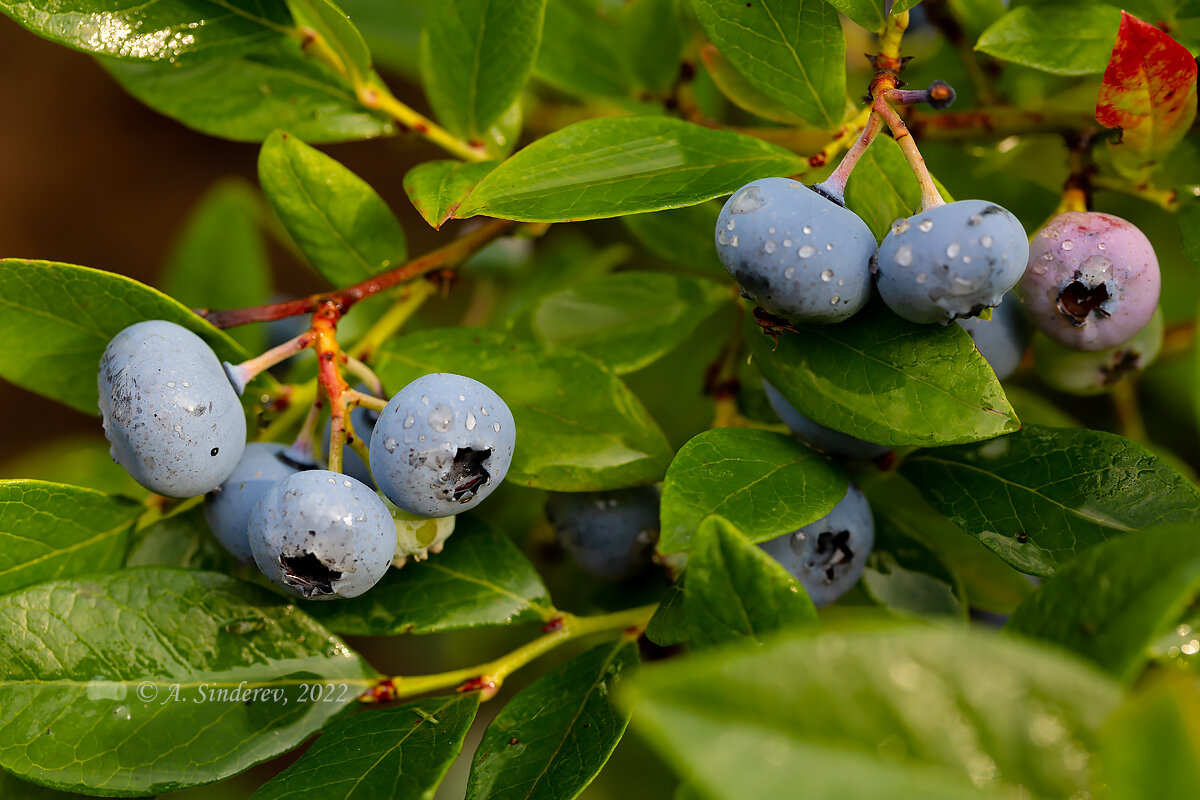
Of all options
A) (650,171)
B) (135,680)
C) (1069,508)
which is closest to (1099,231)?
(1069,508)

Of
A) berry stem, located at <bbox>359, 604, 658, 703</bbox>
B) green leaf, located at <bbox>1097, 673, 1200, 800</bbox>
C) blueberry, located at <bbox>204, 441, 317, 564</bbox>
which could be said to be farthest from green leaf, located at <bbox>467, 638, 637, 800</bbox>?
green leaf, located at <bbox>1097, 673, 1200, 800</bbox>

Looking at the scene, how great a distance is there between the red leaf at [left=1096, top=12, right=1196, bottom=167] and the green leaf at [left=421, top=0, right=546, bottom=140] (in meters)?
0.53

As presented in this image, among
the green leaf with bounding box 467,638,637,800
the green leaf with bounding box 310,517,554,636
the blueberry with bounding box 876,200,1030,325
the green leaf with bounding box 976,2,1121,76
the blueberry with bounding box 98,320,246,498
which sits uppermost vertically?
the green leaf with bounding box 976,2,1121,76

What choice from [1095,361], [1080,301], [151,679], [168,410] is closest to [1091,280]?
[1080,301]

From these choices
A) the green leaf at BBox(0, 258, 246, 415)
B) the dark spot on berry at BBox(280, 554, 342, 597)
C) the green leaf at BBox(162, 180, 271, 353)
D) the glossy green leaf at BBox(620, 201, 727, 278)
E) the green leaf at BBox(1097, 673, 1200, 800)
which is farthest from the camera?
the green leaf at BBox(162, 180, 271, 353)

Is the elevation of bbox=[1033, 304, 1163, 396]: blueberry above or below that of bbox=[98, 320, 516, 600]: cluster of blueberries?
below

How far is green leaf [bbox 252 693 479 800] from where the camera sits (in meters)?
0.76

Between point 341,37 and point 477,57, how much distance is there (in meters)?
0.14

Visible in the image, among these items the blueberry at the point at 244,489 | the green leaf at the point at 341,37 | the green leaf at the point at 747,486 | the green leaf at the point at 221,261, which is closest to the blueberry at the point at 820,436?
the green leaf at the point at 747,486

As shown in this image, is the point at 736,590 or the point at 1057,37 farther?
the point at 1057,37

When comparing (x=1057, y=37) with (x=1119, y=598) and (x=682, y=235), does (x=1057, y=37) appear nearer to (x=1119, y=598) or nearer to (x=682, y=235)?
(x=682, y=235)

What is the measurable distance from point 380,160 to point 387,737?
2.27 meters

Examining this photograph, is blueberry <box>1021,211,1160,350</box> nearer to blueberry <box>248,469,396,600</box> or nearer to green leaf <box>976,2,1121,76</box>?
green leaf <box>976,2,1121,76</box>

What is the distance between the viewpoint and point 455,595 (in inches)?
35.8
